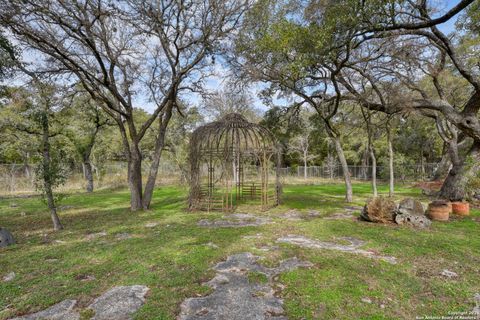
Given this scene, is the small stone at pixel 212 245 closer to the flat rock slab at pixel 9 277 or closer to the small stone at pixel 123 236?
the small stone at pixel 123 236

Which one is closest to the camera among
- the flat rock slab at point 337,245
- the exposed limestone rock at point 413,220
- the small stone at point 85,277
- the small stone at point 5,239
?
the small stone at point 85,277

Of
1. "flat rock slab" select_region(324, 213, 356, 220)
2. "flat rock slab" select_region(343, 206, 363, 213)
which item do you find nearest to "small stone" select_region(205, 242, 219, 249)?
"flat rock slab" select_region(324, 213, 356, 220)

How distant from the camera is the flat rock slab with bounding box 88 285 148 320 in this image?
3092 mm

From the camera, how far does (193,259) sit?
4770mm

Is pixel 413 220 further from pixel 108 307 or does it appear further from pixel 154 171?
pixel 154 171

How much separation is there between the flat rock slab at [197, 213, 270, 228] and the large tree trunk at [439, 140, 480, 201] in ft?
24.3

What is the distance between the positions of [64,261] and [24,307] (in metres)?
1.69

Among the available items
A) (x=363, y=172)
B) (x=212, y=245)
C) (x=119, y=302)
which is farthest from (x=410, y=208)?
(x=363, y=172)

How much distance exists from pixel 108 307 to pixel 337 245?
4235 millimetres

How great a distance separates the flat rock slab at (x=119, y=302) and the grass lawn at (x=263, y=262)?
0.13 meters

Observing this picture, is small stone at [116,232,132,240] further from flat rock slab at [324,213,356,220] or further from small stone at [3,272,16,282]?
flat rock slab at [324,213,356,220]

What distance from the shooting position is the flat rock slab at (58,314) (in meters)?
3.07

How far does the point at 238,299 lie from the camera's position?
3398 mm

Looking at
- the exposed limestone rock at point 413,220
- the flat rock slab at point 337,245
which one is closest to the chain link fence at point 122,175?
the exposed limestone rock at point 413,220
